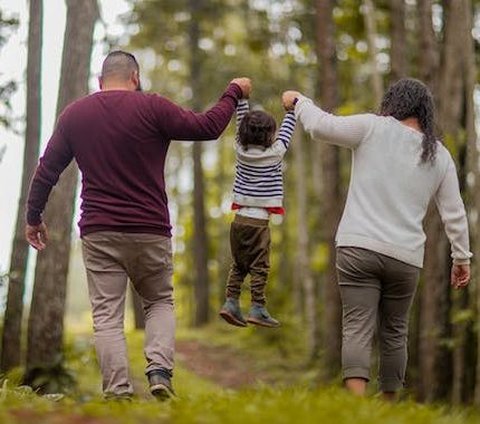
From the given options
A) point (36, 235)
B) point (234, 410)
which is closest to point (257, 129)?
point (36, 235)

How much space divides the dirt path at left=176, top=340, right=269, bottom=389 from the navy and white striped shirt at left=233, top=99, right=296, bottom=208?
1021cm

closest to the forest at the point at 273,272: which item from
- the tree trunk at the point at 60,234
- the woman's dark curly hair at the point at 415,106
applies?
the tree trunk at the point at 60,234

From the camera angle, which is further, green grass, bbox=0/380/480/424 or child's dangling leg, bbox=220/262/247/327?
child's dangling leg, bbox=220/262/247/327

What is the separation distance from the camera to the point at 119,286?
263 inches

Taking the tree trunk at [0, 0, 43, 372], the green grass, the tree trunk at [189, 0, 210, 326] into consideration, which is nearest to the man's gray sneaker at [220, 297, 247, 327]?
the green grass

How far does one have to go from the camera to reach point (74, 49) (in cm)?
1094

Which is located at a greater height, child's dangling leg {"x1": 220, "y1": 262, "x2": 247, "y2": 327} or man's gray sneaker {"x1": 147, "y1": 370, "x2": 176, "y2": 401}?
child's dangling leg {"x1": 220, "y1": 262, "x2": 247, "y2": 327}

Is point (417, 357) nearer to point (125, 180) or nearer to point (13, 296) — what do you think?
point (13, 296)

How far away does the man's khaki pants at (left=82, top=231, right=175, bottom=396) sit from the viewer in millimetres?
6570

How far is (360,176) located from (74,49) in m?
5.36

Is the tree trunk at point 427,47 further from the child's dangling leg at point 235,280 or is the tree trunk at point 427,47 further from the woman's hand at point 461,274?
the woman's hand at point 461,274

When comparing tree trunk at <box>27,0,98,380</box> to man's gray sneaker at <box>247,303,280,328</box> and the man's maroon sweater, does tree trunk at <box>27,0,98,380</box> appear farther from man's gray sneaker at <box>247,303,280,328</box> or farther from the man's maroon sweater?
the man's maroon sweater

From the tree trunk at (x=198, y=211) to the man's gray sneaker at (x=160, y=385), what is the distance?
1891cm

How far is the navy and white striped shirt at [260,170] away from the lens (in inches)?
286
